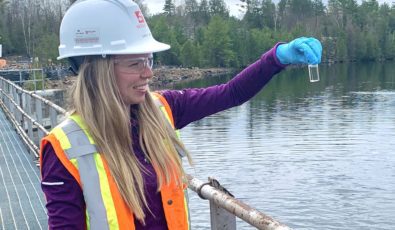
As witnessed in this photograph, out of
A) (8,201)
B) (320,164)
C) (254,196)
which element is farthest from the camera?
(320,164)

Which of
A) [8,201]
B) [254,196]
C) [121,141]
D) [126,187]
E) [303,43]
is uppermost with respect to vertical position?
[303,43]

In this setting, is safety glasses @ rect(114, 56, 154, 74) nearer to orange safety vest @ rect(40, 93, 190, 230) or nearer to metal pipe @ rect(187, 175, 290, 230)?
orange safety vest @ rect(40, 93, 190, 230)

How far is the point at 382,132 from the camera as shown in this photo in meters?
31.6

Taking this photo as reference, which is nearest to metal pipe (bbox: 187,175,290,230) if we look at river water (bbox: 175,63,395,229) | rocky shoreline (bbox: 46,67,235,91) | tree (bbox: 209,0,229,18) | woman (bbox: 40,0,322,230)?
woman (bbox: 40,0,322,230)

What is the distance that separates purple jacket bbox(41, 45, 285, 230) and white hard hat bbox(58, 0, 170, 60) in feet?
0.74

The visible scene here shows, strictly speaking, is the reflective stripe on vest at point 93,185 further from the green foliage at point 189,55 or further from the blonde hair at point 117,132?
the green foliage at point 189,55

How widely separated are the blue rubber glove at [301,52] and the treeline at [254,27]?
76928mm

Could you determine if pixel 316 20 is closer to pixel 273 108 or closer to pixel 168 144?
pixel 273 108

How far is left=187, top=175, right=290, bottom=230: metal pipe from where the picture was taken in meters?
1.85

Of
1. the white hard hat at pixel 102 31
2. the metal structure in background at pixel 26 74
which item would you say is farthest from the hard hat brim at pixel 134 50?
the metal structure in background at pixel 26 74

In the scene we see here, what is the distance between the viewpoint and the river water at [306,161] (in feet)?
64.4

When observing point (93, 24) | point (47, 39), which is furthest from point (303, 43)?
point (47, 39)

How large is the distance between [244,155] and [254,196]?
5.86 m

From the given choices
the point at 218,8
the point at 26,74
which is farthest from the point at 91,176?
the point at 218,8
